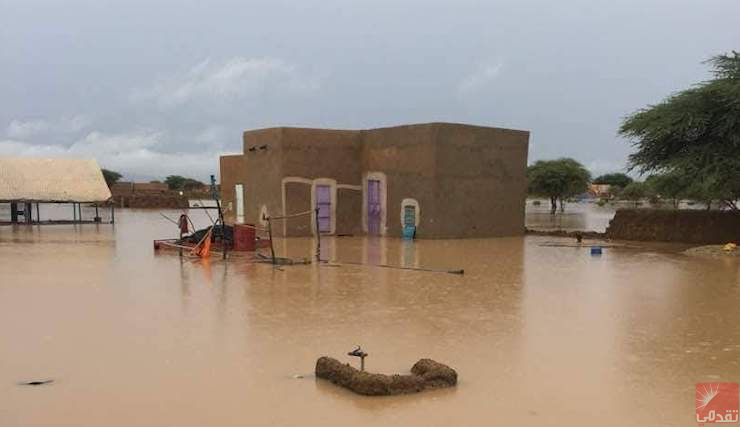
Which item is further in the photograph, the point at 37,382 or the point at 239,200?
the point at 239,200

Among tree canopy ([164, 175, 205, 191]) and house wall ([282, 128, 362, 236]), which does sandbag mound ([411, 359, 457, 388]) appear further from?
tree canopy ([164, 175, 205, 191])

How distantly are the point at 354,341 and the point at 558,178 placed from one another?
49.5 meters

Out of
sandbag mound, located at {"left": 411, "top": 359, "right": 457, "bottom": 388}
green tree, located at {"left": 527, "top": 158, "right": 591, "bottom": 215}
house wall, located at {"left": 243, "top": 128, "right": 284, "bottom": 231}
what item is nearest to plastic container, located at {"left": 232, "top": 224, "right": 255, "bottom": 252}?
house wall, located at {"left": 243, "top": 128, "right": 284, "bottom": 231}

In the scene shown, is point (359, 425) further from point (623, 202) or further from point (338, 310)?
point (623, 202)

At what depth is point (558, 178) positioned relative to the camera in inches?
2128

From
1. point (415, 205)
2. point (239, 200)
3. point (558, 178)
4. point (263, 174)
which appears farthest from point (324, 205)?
point (558, 178)

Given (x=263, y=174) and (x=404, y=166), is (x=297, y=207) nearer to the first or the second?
(x=263, y=174)

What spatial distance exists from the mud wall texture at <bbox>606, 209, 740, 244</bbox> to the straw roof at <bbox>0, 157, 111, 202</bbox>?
80.2 feet

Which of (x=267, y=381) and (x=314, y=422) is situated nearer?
(x=314, y=422)

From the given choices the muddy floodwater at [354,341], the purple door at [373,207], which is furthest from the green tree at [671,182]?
the purple door at [373,207]

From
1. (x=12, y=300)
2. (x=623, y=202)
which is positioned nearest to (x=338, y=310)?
(x=12, y=300)

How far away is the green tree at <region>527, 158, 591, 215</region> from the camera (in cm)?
5412

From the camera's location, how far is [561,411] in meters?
5.22

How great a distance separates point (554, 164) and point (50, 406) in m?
54.2
